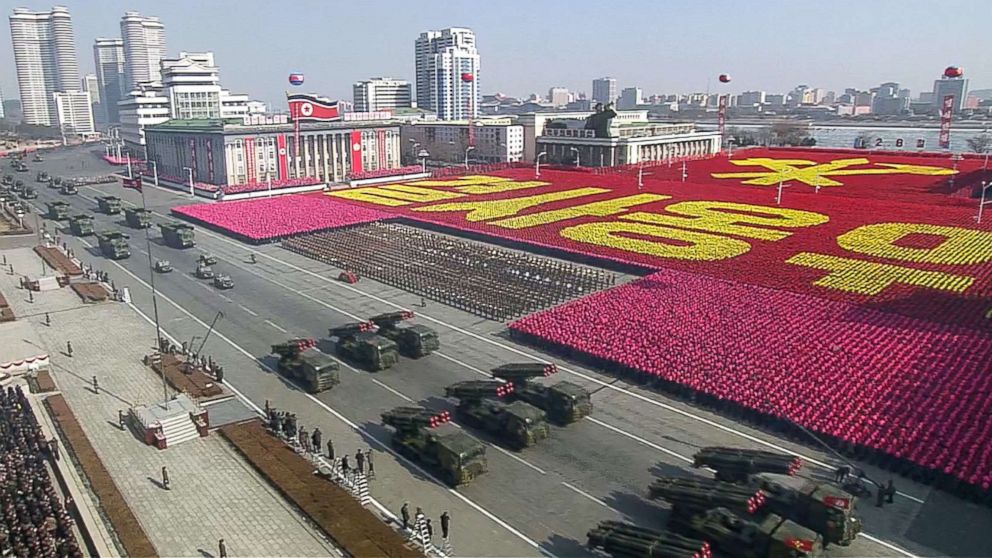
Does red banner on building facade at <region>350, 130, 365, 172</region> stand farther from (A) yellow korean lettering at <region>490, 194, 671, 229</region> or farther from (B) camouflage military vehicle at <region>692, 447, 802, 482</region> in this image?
(B) camouflage military vehicle at <region>692, 447, 802, 482</region>

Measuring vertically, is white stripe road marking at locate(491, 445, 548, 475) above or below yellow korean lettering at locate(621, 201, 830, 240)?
below

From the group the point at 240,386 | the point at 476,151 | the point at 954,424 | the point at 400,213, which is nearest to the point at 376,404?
the point at 240,386

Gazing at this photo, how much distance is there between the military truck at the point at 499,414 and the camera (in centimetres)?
2547

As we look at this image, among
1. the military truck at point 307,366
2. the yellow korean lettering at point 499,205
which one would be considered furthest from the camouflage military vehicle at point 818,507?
the yellow korean lettering at point 499,205

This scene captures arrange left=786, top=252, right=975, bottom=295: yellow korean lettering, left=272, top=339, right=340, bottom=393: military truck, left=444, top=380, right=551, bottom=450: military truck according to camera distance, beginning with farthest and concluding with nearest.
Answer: left=786, top=252, right=975, bottom=295: yellow korean lettering
left=272, top=339, right=340, bottom=393: military truck
left=444, top=380, right=551, bottom=450: military truck

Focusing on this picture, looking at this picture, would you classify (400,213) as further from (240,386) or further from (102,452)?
(102,452)

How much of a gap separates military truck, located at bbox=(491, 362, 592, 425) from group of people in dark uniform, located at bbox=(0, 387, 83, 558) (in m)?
16.1

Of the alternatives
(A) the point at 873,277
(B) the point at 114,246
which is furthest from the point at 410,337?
(B) the point at 114,246

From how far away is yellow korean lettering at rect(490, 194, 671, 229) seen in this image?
66.7 meters

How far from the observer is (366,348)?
33344 millimetres

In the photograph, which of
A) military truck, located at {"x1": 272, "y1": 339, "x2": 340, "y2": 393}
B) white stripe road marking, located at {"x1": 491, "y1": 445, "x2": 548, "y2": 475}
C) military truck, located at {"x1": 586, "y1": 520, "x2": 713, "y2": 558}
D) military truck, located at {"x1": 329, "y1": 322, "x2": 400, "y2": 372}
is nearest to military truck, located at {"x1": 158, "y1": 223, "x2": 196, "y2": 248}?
military truck, located at {"x1": 329, "y1": 322, "x2": 400, "y2": 372}

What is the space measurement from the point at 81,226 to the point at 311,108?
4116 cm

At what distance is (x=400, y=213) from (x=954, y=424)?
56.8 metres

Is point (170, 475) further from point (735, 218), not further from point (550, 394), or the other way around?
point (735, 218)
